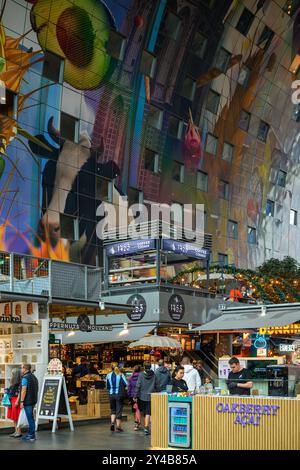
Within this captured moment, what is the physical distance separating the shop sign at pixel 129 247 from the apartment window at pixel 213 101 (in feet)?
58.4

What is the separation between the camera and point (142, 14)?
3759 centimetres

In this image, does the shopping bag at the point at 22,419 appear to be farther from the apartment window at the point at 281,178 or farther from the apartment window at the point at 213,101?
the apartment window at the point at 281,178

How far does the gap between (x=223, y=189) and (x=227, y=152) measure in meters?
2.52

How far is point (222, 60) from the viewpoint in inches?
1743

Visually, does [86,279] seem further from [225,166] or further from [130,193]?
[225,166]

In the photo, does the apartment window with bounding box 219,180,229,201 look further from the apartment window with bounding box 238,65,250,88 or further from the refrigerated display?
the refrigerated display

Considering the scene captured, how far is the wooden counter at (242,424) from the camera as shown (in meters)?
10.9

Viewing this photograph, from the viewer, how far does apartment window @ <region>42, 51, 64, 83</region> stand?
1292 inches

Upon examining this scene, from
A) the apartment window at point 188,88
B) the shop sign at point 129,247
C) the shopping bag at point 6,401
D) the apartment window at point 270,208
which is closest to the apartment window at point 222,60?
the apartment window at point 188,88

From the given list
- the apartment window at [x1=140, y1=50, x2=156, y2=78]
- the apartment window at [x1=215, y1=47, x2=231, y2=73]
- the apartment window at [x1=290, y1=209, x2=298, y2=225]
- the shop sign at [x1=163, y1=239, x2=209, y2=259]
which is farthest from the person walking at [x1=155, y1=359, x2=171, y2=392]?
the apartment window at [x1=290, y1=209, x2=298, y2=225]

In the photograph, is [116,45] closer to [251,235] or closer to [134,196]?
[134,196]
